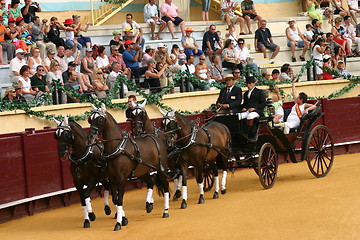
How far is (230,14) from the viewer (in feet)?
85.8

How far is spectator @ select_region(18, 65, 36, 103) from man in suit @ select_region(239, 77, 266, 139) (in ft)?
15.5

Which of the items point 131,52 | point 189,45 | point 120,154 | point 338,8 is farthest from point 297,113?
point 338,8

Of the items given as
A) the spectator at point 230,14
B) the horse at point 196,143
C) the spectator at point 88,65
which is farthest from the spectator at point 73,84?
the spectator at point 230,14

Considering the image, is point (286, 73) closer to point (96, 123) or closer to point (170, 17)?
point (170, 17)

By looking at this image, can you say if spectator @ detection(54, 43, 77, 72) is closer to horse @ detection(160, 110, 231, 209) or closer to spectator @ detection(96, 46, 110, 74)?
spectator @ detection(96, 46, 110, 74)

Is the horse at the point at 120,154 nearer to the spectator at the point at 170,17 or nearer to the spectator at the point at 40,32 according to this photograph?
the spectator at the point at 40,32

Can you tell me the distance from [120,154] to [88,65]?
7584mm

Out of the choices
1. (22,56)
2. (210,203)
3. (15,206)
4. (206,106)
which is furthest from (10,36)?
(210,203)

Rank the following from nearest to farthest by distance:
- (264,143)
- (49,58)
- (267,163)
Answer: (267,163) < (264,143) < (49,58)

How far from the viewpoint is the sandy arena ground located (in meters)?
11.0

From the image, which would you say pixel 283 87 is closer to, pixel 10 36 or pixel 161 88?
pixel 161 88

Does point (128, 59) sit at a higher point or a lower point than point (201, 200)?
higher

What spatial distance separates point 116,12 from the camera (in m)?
26.4

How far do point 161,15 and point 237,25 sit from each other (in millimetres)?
3112
